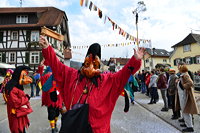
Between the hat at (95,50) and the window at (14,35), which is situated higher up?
the window at (14,35)

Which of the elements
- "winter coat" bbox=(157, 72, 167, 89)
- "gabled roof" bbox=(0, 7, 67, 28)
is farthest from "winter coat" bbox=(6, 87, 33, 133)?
"gabled roof" bbox=(0, 7, 67, 28)

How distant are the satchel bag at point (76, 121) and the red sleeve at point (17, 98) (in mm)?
2542

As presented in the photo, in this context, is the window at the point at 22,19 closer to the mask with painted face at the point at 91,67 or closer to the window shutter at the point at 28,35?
the window shutter at the point at 28,35

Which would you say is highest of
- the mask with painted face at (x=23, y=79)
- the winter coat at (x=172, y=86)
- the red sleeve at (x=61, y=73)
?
the red sleeve at (x=61, y=73)

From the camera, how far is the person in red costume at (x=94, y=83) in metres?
1.93

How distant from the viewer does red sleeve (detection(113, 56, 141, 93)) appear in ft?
6.09

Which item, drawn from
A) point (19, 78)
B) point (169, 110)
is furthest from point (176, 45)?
point (19, 78)

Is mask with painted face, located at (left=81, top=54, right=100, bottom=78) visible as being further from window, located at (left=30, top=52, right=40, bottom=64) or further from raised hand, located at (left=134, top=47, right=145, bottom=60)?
window, located at (left=30, top=52, right=40, bottom=64)

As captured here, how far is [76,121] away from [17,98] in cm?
272

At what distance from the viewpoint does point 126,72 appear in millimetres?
1904

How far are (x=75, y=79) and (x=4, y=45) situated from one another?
24.1 m

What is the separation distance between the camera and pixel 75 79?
2.18 metres

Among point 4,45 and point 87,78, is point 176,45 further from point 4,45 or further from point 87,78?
point 87,78

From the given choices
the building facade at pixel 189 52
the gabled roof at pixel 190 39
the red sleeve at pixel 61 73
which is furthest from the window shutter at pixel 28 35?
the gabled roof at pixel 190 39
